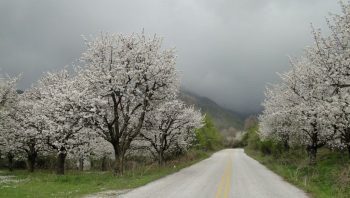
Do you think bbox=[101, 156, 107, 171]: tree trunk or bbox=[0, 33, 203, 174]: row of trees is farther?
bbox=[101, 156, 107, 171]: tree trunk

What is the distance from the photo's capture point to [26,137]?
47.4m

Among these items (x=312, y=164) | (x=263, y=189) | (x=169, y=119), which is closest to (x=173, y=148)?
(x=169, y=119)

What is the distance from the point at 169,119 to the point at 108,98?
10.9 m

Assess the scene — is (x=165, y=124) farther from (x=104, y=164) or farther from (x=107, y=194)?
(x=104, y=164)

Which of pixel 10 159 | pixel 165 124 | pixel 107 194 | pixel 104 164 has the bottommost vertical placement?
pixel 107 194

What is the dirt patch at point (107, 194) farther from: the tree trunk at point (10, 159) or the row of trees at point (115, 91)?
the tree trunk at point (10, 159)

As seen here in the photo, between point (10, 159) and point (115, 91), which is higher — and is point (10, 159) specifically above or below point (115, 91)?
below

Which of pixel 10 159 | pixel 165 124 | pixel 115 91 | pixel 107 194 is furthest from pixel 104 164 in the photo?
pixel 107 194

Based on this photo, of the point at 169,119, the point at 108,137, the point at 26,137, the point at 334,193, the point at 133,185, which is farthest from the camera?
the point at 26,137

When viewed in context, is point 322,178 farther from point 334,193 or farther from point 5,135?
point 5,135

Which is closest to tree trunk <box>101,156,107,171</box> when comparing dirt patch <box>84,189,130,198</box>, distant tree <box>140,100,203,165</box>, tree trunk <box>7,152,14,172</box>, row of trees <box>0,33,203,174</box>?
tree trunk <box>7,152,14,172</box>

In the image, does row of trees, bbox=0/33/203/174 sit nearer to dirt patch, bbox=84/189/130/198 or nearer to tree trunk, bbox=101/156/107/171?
dirt patch, bbox=84/189/130/198

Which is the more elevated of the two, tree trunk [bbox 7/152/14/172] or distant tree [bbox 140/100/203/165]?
distant tree [bbox 140/100/203/165]

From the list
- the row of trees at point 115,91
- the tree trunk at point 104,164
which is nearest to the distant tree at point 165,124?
the row of trees at point 115,91
